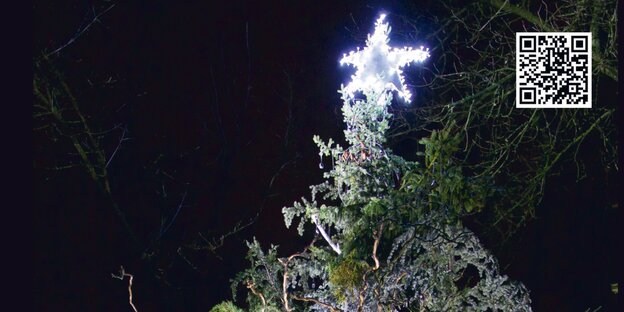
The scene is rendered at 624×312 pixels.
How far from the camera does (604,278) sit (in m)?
9.21

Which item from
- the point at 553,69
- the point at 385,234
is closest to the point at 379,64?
the point at 385,234

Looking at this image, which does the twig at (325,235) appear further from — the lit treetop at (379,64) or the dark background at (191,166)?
the dark background at (191,166)

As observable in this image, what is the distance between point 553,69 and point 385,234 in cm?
228

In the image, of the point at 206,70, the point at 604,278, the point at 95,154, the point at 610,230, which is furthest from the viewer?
the point at 604,278

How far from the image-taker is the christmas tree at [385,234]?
4.42 m

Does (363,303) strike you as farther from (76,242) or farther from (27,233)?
(76,242)

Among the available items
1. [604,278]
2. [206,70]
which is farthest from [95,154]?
[604,278]

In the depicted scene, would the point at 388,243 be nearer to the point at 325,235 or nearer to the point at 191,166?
the point at 325,235

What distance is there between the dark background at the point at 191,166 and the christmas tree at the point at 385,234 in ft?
9.63

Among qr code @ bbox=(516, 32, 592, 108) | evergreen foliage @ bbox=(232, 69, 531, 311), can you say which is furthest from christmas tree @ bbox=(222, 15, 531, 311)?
qr code @ bbox=(516, 32, 592, 108)

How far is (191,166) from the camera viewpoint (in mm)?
8188

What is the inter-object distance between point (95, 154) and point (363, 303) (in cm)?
383

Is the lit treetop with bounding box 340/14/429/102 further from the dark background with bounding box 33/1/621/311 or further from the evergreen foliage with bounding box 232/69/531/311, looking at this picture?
the dark background with bounding box 33/1/621/311

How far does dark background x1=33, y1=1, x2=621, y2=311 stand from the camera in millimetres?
7449
